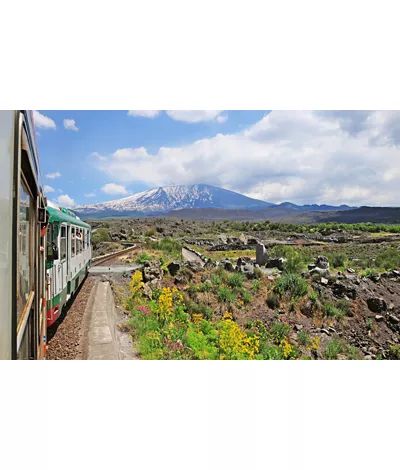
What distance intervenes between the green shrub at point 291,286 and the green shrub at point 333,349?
2.78ft

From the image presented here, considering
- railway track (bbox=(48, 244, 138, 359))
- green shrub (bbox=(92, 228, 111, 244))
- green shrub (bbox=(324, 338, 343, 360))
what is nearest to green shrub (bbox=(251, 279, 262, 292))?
green shrub (bbox=(324, 338, 343, 360))

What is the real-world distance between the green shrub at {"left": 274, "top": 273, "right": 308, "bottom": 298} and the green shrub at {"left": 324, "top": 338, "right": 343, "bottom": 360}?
0.85m

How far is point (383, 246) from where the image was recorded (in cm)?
643

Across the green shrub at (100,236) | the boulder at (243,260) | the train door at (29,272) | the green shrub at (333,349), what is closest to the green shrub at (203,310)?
the boulder at (243,260)

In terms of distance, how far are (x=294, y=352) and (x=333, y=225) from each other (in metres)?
3.98

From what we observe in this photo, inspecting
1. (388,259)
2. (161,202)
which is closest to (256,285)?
(161,202)

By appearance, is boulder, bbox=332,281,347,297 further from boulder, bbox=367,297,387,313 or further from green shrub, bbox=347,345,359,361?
green shrub, bbox=347,345,359,361

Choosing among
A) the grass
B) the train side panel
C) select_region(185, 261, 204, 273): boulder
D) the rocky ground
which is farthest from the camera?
the grass

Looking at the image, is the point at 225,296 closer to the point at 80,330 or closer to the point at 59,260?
the point at 80,330

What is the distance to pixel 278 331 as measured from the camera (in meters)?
4.41

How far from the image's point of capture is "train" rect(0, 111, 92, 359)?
115 centimetres
